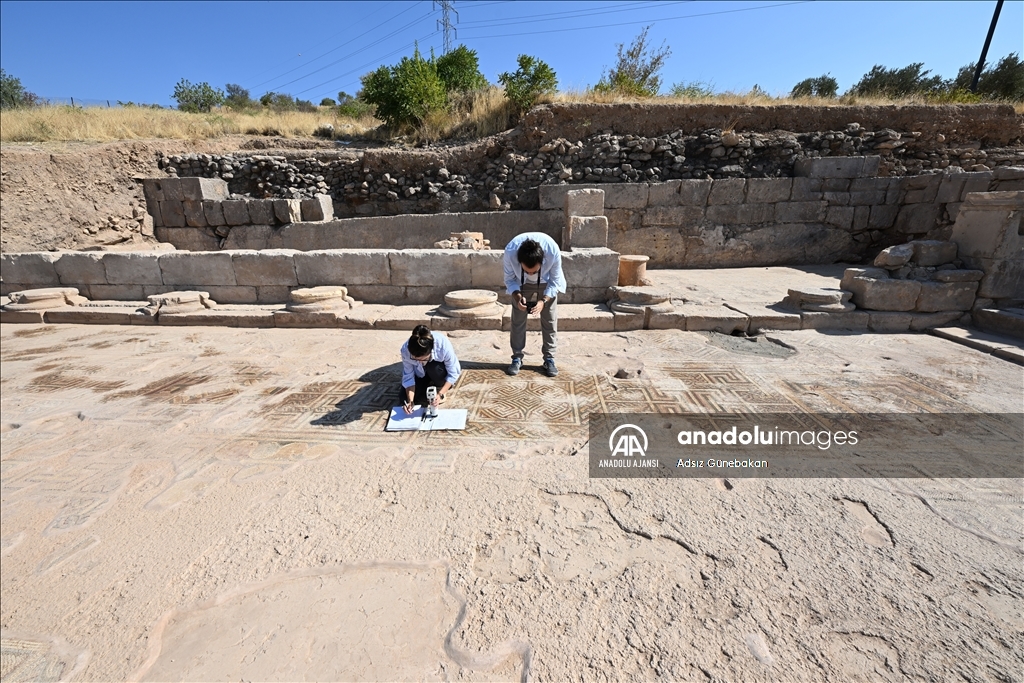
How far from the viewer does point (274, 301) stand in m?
6.97

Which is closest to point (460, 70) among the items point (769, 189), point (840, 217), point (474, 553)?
point (769, 189)

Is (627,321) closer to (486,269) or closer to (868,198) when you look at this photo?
(486,269)

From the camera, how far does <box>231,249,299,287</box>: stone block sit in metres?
6.75

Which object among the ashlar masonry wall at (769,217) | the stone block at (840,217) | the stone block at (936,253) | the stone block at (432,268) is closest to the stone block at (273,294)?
the stone block at (432,268)

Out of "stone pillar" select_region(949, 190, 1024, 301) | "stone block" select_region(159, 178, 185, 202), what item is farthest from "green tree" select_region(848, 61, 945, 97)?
"stone block" select_region(159, 178, 185, 202)

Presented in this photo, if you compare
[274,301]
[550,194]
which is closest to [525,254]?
[274,301]

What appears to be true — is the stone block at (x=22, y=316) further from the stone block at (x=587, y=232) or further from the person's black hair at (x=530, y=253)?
the stone block at (x=587, y=232)

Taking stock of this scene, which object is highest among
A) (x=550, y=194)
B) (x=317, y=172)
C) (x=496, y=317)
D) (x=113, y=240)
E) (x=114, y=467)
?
(x=317, y=172)

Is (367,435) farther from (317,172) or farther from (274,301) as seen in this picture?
(317,172)

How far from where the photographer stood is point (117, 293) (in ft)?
23.9

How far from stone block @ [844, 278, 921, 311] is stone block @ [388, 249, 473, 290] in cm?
542

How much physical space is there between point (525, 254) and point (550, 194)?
696 cm

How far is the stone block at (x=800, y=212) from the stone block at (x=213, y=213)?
1300 centimetres

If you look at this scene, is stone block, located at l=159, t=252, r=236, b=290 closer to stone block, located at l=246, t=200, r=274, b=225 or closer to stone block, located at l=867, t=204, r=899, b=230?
stone block, located at l=246, t=200, r=274, b=225
